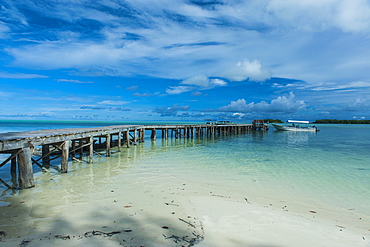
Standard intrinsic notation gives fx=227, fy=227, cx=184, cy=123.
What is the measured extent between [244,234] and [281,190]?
4.85 meters

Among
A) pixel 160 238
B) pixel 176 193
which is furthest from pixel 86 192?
pixel 160 238

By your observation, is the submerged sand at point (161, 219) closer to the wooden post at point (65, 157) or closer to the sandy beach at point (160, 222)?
the sandy beach at point (160, 222)

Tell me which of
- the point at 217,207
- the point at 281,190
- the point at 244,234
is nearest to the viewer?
the point at 244,234

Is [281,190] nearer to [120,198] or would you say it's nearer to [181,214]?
[181,214]

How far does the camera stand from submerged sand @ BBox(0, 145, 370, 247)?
15.6 feet

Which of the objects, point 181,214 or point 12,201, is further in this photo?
point 12,201

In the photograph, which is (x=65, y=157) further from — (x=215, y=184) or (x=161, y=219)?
(x=161, y=219)

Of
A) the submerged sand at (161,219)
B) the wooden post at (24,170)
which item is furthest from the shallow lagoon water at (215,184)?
the wooden post at (24,170)

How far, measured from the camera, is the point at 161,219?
5.84 metres

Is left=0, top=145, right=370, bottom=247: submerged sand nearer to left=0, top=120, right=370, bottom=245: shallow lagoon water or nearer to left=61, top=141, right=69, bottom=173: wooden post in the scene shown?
left=0, top=120, right=370, bottom=245: shallow lagoon water

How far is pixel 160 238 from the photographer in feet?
15.5

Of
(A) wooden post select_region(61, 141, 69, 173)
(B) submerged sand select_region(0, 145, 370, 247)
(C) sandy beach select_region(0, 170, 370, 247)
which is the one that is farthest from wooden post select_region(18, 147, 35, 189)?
(A) wooden post select_region(61, 141, 69, 173)

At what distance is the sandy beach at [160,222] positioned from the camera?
15.4 feet

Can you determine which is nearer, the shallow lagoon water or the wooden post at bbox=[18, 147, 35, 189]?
the shallow lagoon water
